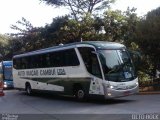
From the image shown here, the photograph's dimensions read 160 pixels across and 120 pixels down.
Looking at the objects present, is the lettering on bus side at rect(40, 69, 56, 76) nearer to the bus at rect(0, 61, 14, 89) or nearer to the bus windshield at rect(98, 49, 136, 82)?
the bus windshield at rect(98, 49, 136, 82)

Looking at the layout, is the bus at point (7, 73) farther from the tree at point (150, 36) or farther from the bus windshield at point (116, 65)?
the bus windshield at point (116, 65)

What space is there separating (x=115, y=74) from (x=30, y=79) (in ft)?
31.9

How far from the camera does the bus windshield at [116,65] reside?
58.5 ft

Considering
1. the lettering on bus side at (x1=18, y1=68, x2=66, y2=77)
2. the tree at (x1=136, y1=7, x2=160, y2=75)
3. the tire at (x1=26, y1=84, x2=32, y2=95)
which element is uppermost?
the tree at (x1=136, y1=7, x2=160, y2=75)

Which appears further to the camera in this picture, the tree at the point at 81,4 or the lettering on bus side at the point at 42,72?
the tree at the point at 81,4

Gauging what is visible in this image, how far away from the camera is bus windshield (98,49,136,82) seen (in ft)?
58.5

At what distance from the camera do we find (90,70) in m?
18.7

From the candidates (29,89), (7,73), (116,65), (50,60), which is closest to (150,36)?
(50,60)

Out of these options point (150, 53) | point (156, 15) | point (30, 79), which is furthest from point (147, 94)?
point (30, 79)

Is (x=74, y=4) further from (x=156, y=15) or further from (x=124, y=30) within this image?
(x=156, y=15)

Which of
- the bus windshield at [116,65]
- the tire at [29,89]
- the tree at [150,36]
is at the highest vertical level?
the tree at [150,36]

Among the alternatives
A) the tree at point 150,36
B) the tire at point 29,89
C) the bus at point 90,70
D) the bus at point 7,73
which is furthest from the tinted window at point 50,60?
the bus at point 7,73

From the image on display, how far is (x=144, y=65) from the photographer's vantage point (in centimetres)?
2712

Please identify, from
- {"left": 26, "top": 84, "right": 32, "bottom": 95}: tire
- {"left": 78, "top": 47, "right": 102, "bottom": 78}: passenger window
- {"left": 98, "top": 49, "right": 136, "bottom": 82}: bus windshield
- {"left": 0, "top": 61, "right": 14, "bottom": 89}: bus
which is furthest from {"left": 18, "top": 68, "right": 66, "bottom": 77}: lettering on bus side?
{"left": 0, "top": 61, "right": 14, "bottom": 89}: bus
